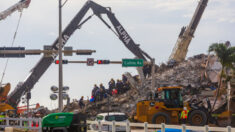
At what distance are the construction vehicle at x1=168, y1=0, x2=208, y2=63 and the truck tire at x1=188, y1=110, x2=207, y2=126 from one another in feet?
98.9

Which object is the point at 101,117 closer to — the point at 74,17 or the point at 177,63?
the point at 74,17

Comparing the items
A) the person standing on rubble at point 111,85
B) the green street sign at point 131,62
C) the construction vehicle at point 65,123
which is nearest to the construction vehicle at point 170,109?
the green street sign at point 131,62

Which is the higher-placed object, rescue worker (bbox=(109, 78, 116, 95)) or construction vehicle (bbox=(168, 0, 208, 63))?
construction vehicle (bbox=(168, 0, 208, 63))

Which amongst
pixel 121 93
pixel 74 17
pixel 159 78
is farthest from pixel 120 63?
pixel 159 78

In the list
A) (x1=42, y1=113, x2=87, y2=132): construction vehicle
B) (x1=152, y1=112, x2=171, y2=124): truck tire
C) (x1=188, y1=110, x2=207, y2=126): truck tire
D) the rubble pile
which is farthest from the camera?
the rubble pile

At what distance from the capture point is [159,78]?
58844mm

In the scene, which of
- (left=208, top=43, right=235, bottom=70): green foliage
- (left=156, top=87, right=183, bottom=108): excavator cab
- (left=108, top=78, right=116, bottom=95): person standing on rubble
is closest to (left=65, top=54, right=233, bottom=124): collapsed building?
(left=108, top=78, right=116, bottom=95): person standing on rubble

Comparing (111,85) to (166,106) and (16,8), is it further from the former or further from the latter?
(166,106)

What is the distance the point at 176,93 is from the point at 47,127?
15282 mm

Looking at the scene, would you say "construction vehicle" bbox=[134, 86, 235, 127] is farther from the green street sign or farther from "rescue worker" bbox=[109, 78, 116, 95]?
"rescue worker" bbox=[109, 78, 116, 95]

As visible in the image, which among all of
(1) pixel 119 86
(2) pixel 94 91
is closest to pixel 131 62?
(1) pixel 119 86

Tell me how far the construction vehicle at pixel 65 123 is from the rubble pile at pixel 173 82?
1007 inches

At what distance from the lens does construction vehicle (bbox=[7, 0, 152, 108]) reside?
48219 mm

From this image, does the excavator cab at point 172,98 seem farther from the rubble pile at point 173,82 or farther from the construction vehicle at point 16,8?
the construction vehicle at point 16,8
